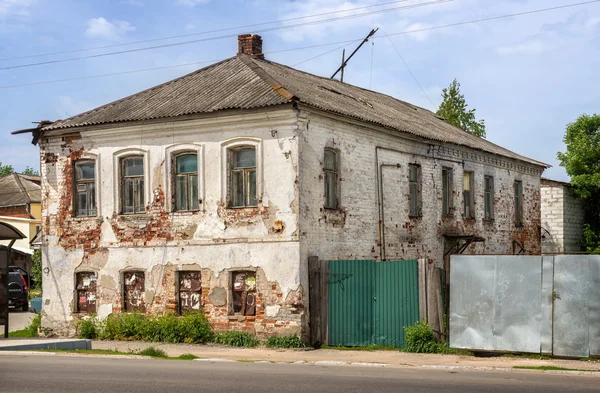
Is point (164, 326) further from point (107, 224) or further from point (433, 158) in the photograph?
point (433, 158)

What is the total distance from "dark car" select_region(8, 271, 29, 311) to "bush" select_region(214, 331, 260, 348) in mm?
18142

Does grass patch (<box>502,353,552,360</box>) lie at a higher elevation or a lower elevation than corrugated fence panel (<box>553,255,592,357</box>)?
lower

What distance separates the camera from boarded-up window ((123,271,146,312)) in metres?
22.0

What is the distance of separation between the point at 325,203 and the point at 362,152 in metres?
2.05

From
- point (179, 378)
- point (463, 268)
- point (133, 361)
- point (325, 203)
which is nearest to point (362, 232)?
point (325, 203)

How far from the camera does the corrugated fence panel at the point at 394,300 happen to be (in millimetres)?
18672

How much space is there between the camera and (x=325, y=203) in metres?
20.8

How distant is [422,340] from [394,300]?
1420 millimetres

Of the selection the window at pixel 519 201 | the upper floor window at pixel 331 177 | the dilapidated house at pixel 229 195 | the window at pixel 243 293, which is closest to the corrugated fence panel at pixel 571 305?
the dilapidated house at pixel 229 195

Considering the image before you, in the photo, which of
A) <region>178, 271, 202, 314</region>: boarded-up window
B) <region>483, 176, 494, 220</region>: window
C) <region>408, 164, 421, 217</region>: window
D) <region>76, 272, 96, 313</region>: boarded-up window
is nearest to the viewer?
<region>178, 271, 202, 314</region>: boarded-up window

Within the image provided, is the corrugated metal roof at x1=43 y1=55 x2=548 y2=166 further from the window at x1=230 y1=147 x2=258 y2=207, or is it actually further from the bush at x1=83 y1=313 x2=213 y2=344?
the bush at x1=83 y1=313 x2=213 y2=344

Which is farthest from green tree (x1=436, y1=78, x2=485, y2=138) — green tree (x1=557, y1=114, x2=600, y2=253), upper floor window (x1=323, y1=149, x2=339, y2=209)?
upper floor window (x1=323, y1=149, x2=339, y2=209)

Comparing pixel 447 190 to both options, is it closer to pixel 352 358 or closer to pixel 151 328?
pixel 151 328

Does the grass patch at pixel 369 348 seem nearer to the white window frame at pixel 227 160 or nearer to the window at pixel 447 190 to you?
the white window frame at pixel 227 160
